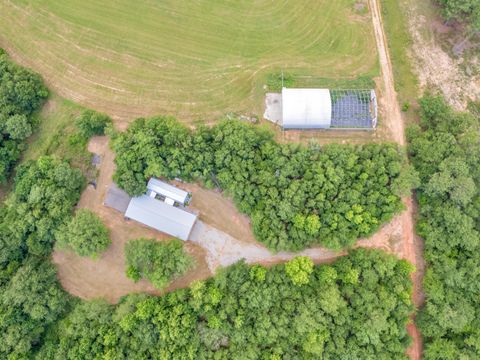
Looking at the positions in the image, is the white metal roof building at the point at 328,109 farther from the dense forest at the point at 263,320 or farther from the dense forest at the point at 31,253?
the dense forest at the point at 31,253

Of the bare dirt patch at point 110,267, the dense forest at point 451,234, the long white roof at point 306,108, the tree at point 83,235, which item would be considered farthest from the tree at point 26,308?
the dense forest at point 451,234

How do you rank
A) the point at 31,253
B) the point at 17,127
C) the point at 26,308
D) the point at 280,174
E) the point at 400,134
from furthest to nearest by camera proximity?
the point at 400,134 < the point at 17,127 < the point at 31,253 < the point at 280,174 < the point at 26,308

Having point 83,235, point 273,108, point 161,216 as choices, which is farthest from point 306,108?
point 83,235

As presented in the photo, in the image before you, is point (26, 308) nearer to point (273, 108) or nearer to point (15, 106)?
point (15, 106)

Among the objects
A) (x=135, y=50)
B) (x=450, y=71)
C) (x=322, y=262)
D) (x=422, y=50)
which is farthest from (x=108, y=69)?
→ (x=450, y=71)

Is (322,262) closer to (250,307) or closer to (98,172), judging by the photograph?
(250,307)
